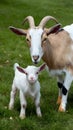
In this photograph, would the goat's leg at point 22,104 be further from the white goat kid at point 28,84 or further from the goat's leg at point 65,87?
the goat's leg at point 65,87

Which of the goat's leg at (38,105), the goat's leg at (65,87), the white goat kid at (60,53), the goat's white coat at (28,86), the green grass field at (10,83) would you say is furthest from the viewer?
the goat's leg at (65,87)

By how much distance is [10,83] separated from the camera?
382 inches

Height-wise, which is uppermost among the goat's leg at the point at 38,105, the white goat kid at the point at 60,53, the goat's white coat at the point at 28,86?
the white goat kid at the point at 60,53

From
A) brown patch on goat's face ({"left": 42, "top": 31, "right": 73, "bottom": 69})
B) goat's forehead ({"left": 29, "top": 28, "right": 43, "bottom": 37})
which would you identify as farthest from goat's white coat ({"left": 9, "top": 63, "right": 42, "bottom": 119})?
brown patch on goat's face ({"left": 42, "top": 31, "right": 73, "bottom": 69})

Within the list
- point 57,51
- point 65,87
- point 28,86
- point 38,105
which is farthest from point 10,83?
point 28,86

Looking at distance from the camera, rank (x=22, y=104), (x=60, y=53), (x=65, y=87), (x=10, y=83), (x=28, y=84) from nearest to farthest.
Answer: (x=28, y=84)
(x=22, y=104)
(x=60, y=53)
(x=65, y=87)
(x=10, y=83)

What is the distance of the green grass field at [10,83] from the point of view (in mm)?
7223

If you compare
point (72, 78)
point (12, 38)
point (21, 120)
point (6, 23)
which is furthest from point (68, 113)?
point (6, 23)

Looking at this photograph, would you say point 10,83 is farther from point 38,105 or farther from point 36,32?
point 36,32

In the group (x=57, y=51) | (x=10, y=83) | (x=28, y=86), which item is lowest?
(x=28, y=86)

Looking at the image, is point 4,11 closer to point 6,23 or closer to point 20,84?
point 6,23

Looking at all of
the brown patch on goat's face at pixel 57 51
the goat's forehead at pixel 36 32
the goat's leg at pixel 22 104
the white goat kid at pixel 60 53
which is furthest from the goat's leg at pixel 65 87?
the goat's forehead at pixel 36 32

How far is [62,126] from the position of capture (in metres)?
7.32

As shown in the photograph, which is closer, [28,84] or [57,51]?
[28,84]
